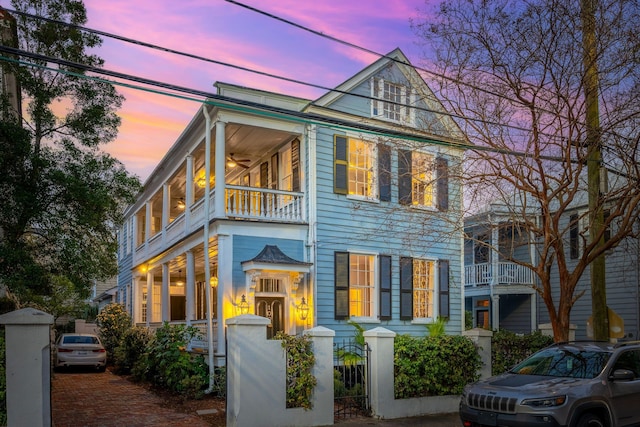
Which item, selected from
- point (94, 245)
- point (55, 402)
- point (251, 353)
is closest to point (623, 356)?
point (251, 353)

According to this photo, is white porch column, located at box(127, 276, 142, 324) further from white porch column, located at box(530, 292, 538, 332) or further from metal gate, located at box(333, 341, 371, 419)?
metal gate, located at box(333, 341, 371, 419)

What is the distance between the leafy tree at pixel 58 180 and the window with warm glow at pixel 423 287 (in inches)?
356

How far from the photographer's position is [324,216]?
54.2 feet

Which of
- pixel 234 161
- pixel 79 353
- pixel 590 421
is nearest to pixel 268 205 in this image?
pixel 234 161

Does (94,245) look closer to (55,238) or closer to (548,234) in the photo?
(55,238)

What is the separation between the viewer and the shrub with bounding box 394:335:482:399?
11.8 metres

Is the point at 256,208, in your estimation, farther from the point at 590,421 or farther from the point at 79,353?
the point at 590,421

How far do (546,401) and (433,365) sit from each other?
12.2ft

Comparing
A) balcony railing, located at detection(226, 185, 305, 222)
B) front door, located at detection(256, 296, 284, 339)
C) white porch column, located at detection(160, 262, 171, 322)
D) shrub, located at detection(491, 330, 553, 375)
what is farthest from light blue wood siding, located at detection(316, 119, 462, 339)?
white porch column, located at detection(160, 262, 171, 322)

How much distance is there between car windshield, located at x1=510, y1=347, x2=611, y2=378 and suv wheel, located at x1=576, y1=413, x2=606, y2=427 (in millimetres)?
593

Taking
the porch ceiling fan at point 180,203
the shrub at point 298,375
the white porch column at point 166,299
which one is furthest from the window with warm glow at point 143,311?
the shrub at point 298,375

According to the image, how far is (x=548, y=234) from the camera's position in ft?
36.4

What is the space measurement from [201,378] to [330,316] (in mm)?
4105

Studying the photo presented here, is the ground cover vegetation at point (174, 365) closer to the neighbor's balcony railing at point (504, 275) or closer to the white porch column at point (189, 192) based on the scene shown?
the white porch column at point (189, 192)
